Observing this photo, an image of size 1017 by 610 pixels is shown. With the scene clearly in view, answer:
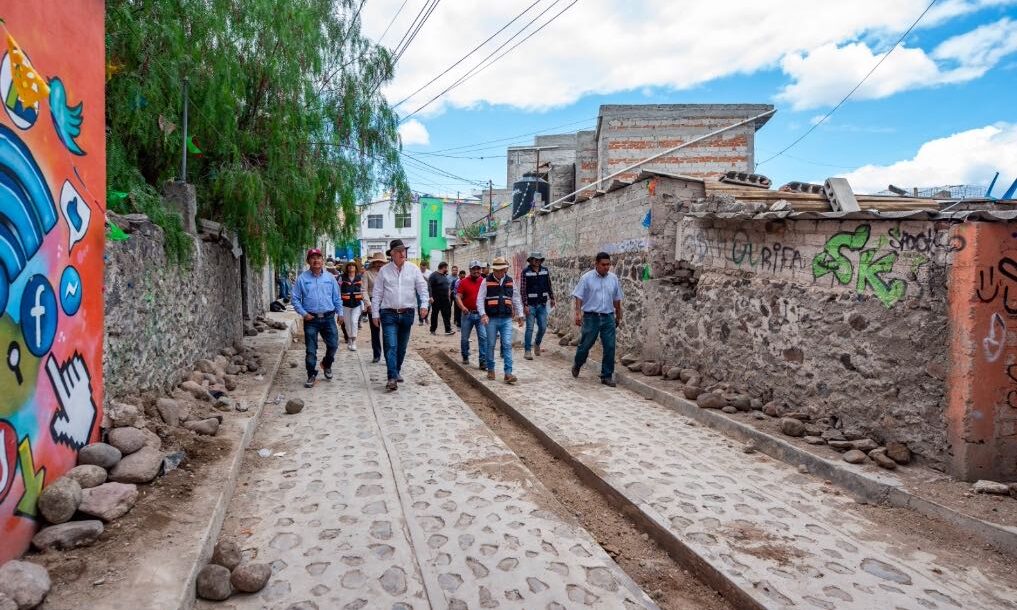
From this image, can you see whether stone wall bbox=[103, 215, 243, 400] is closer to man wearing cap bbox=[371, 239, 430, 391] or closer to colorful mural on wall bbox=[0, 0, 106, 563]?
colorful mural on wall bbox=[0, 0, 106, 563]

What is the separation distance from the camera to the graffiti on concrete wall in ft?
14.9

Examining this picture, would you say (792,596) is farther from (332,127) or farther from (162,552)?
(332,127)

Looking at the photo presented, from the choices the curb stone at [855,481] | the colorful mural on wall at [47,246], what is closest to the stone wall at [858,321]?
the curb stone at [855,481]

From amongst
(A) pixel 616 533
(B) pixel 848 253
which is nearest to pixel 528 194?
(B) pixel 848 253

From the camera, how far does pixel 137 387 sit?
197 inches

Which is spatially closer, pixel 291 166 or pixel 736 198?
pixel 736 198

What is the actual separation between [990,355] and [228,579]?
5.03 metres

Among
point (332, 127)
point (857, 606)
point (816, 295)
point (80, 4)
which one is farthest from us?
point (332, 127)

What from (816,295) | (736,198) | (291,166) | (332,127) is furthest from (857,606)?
(332,127)

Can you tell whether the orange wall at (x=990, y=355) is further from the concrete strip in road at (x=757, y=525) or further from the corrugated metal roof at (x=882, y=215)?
the concrete strip in road at (x=757, y=525)

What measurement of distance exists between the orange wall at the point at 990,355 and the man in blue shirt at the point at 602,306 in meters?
4.26

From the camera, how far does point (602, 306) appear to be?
8039mm

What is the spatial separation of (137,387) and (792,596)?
5.07 meters

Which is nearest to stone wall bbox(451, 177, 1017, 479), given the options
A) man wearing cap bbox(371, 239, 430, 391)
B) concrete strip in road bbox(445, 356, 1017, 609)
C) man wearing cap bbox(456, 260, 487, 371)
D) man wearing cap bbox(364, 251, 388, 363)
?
concrete strip in road bbox(445, 356, 1017, 609)
